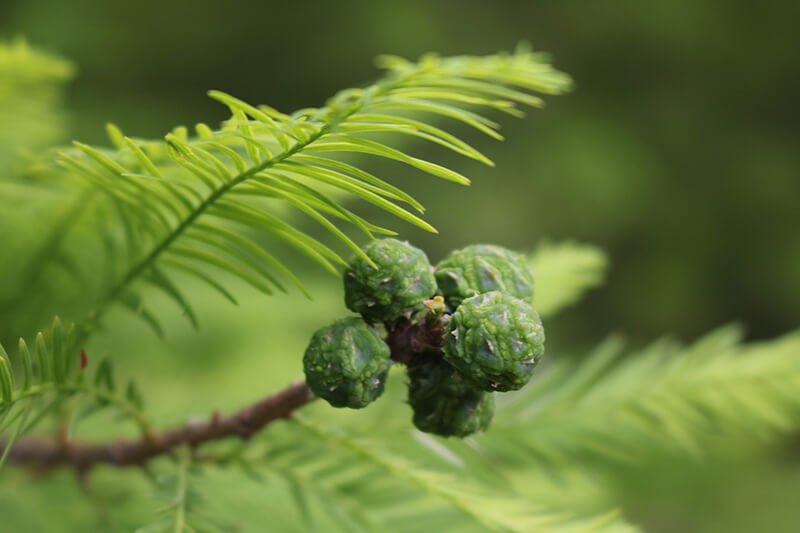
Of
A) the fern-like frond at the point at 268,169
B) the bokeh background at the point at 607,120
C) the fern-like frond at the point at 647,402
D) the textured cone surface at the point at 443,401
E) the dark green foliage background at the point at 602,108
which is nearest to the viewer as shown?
the fern-like frond at the point at 268,169

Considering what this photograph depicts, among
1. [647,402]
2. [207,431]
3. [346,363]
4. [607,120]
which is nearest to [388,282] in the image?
[346,363]

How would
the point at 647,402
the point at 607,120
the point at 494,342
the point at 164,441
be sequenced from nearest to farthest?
the point at 494,342 → the point at 164,441 → the point at 647,402 → the point at 607,120

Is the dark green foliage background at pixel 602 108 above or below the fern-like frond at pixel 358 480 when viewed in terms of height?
above

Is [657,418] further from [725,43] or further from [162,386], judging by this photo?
[725,43]

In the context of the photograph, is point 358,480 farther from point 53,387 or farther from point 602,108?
point 602,108

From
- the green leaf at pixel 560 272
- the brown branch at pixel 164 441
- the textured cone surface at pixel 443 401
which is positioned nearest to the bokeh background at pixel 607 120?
the green leaf at pixel 560 272

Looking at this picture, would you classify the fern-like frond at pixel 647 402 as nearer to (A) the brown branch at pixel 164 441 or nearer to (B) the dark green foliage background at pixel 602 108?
(A) the brown branch at pixel 164 441

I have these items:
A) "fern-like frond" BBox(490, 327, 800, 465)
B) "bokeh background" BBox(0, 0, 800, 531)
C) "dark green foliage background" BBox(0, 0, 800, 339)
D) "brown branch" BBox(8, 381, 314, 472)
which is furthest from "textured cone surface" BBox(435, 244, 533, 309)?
"dark green foliage background" BBox(0, 0, 800, 339)

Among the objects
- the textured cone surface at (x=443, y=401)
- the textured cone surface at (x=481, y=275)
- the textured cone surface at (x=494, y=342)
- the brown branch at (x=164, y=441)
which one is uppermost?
the textured cone surface at (x=481, y=275)
